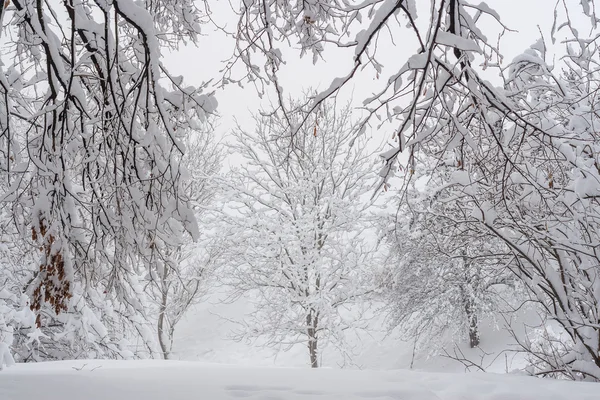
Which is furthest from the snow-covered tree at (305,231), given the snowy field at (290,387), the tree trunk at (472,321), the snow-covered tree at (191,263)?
the snowy field at (290,387)

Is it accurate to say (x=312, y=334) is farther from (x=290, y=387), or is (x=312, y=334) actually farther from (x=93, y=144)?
(x=93, y=144)

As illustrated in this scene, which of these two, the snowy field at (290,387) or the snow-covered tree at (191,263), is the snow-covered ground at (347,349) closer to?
the snow-covered tree at (191,263)

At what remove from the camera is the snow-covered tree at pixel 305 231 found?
9.77 m

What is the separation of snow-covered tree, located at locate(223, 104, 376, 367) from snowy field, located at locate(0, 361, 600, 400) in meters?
6.21

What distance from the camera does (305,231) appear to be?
32.3 feet

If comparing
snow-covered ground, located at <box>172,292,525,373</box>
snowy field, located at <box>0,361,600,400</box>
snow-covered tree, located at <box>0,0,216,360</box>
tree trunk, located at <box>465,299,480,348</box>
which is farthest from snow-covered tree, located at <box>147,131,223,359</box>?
snow-covered tree, located at <box>0,0,216,360</box>

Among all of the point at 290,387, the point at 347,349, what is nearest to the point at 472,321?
the point at 347,349

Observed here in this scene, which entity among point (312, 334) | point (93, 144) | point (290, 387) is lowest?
point (312, 334)

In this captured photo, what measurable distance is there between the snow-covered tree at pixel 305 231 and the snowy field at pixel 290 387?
6.21m

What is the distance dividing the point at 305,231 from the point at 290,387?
7108 millimetres

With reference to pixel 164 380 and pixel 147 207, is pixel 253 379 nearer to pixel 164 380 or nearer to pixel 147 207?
pixel 164 380

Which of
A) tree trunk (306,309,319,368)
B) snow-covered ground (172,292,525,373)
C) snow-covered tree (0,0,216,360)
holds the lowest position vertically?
snow-covered ground (172,292,525,373)

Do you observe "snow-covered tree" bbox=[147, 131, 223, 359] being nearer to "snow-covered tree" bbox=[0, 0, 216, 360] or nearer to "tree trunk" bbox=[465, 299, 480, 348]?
"tree trunk" bbox=[465, 299, 480, 348]

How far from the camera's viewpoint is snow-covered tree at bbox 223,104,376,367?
385 inches
